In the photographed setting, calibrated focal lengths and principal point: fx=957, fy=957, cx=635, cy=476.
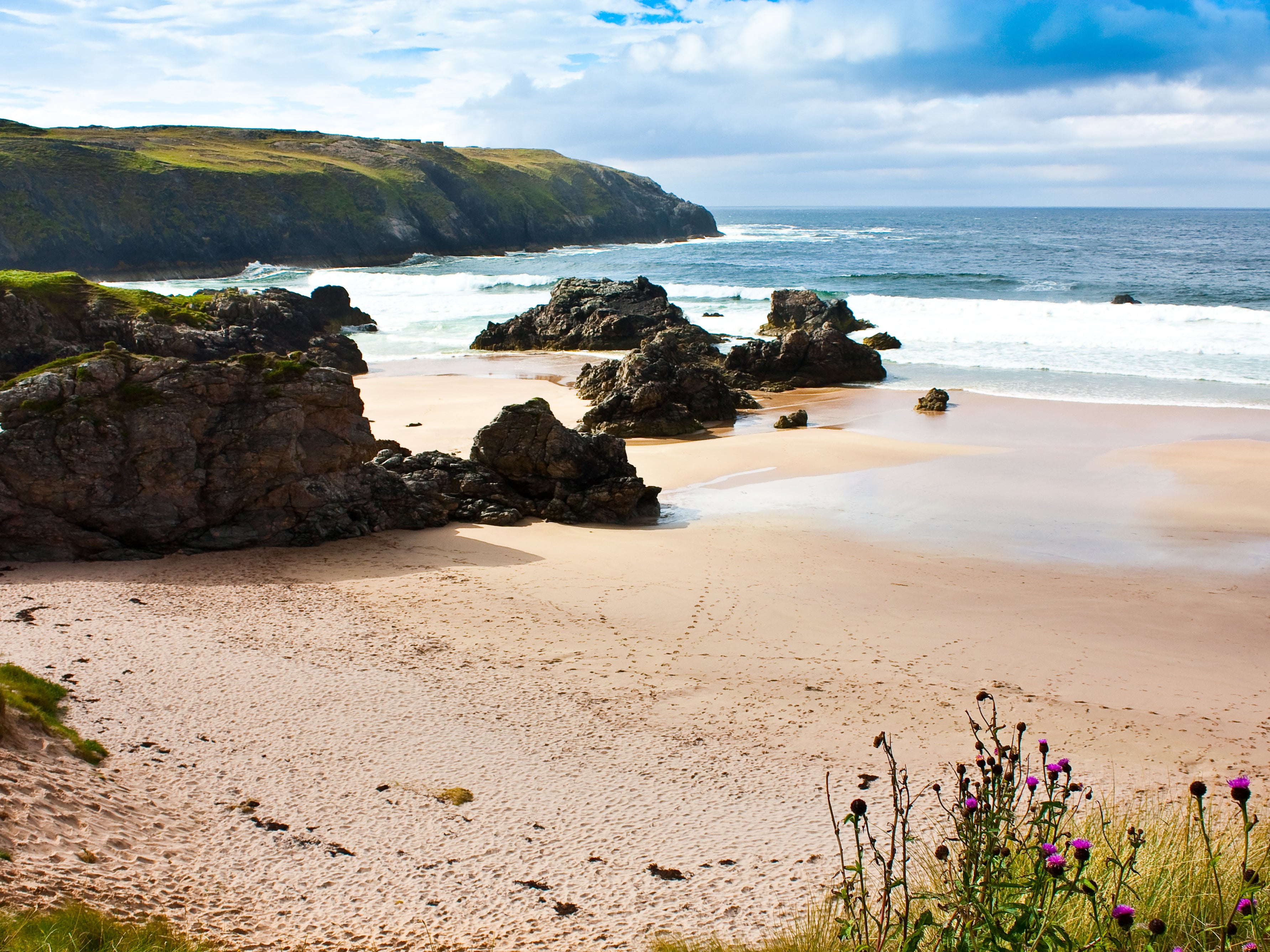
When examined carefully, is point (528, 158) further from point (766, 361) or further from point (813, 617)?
point (813, 617)

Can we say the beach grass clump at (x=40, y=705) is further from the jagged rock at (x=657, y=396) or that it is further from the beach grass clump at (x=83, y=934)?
the jagged rock at (x=657, y=396)

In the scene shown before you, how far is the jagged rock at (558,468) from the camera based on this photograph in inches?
513

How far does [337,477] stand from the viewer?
11.6m

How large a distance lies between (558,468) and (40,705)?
7.81m

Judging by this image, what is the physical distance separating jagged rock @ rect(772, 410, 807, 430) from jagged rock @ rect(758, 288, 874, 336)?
11.8m

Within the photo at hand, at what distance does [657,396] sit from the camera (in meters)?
19.7

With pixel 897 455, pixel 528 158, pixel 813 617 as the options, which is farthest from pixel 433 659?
pixel 528 158

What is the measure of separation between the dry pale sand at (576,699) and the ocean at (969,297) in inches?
549

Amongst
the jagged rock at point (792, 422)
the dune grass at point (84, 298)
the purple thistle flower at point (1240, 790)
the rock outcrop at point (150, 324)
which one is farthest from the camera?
the dune grass at point (84, 298)

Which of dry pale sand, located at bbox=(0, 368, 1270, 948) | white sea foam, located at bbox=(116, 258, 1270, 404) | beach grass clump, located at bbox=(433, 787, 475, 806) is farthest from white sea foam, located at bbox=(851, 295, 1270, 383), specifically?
beach grass clump, located at bbox=(433, 787, 475, 806)

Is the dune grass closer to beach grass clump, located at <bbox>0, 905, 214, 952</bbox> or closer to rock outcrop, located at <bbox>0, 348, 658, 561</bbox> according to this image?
rock outcrop, located at <bbox>0, 348, 658, 561</bbox>

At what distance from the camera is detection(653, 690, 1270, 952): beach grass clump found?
11.0ft

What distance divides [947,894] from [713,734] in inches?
120

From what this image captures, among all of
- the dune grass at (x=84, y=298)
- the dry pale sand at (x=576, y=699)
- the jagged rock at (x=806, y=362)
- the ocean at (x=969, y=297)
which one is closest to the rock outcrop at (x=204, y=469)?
the dry pale sand at (x=576, y=699)
